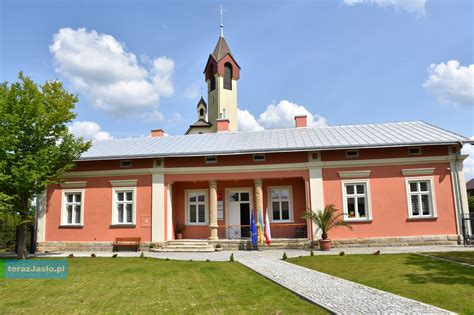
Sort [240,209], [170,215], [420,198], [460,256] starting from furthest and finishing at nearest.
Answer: [240,209] < [170,215] < [420,198] < [460,256]

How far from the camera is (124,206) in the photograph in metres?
17.7

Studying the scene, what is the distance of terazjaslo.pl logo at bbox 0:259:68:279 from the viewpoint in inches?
405

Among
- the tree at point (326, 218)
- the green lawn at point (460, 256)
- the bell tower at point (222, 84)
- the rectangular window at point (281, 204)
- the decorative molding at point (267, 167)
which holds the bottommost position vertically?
the green lawn at point (460, 256)

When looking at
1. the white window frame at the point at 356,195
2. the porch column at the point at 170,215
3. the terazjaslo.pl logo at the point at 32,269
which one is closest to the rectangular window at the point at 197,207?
the porch column at the point at 170,215

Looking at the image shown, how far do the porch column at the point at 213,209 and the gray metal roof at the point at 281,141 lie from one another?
173cm

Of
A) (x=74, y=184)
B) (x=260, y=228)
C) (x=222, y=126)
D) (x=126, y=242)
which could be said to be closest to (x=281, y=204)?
(x=260, y=228)

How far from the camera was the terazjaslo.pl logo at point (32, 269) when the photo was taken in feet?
33.8

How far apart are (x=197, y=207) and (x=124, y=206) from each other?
3.67 metres

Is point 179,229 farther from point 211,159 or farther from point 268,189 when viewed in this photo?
point 268,189

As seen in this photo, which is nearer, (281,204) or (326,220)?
(326,220)

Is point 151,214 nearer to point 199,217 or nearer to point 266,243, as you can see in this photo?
point 199,217

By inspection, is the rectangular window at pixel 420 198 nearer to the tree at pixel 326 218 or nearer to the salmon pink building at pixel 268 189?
the salmon pink building at pixel 268 189

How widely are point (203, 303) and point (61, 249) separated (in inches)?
536

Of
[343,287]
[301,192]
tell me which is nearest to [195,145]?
[301,192]
